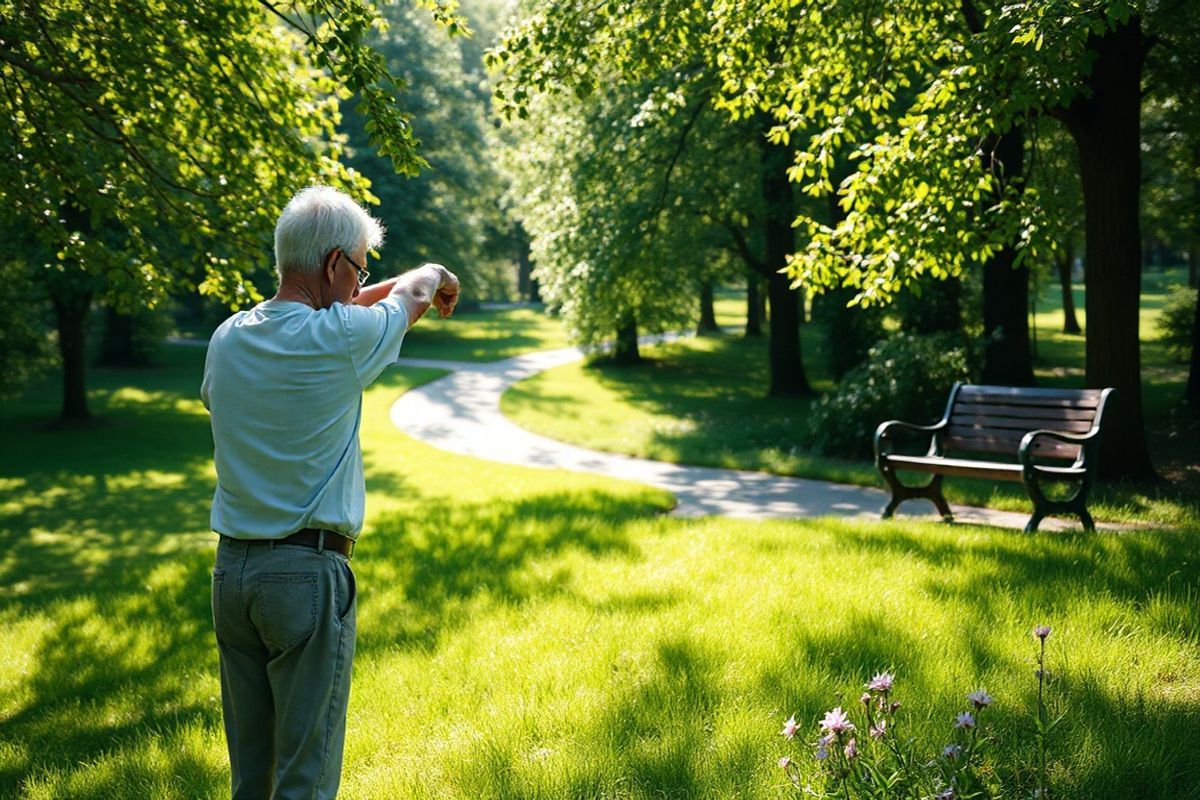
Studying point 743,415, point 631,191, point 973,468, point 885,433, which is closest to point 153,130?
point 885,433

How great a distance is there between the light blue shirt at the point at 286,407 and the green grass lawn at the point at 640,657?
4.83ft

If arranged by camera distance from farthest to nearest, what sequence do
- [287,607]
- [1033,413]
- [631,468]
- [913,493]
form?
[631,468]
[913,493]
[1033,413]
[287,607]

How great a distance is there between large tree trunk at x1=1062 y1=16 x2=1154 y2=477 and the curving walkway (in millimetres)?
1728

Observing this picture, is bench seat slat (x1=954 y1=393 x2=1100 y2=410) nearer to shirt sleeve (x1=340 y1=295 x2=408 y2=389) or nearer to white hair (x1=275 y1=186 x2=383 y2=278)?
shirt sleeve (x1=340 y1=295 x2=408 y2=389)

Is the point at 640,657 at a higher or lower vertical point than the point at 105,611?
higher

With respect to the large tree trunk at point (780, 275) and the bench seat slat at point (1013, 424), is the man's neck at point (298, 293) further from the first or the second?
the large tree trunk at point (780, 275)

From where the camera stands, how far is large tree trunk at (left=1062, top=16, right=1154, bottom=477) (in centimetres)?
876

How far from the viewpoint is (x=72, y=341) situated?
20031mm

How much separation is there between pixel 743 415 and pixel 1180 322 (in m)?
9.59

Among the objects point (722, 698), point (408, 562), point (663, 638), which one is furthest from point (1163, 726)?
point (408, 562)

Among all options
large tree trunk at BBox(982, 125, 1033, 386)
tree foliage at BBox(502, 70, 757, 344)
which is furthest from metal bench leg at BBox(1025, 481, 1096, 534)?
tree foliage at BBox(502, 70, 757, 344)

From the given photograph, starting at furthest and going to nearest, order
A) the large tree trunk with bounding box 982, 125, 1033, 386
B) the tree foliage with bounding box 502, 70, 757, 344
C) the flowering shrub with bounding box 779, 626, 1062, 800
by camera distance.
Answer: the tree foliage with bounding box 502, 70, 757, 344, the large tree trunk with bounding box 982, 125, 1033, 386, the flowering shrub with bounding box 779, 626, 1062, 800

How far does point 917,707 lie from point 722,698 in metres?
0.81

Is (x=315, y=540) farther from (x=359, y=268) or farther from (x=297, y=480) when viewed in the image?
(x=359, y=268)
